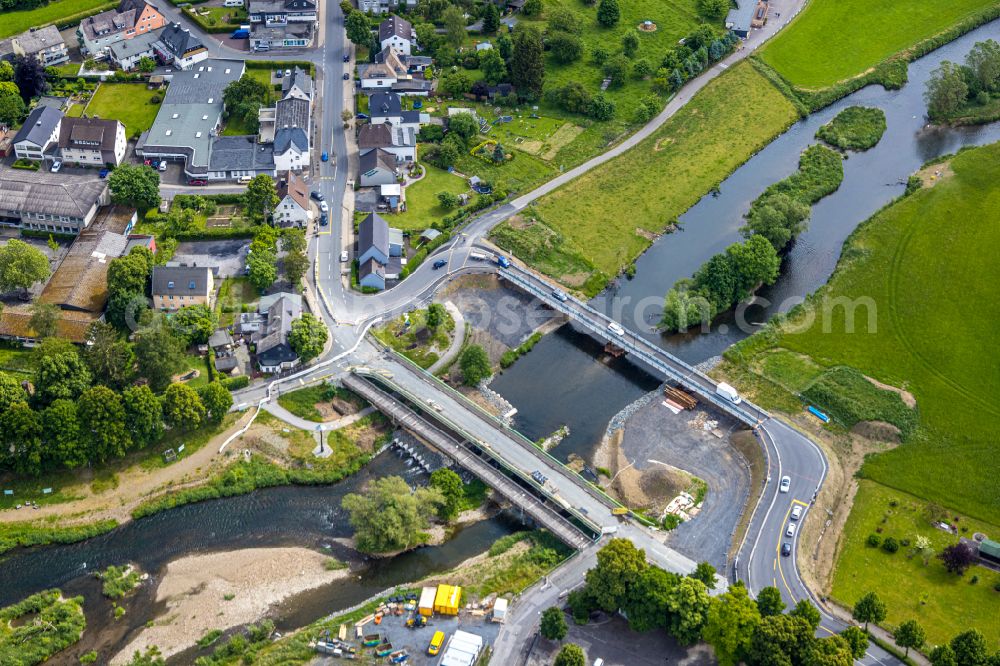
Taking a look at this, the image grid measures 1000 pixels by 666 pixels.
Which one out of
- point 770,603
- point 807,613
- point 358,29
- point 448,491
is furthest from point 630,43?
point 807,613

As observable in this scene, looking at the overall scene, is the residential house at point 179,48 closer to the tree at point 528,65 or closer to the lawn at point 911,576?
the tree at point 528,65

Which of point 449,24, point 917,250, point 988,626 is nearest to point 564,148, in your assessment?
point 449,24

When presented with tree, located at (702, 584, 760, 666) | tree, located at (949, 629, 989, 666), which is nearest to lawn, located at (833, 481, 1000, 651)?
tree, located at (949, 629, 989, 666)

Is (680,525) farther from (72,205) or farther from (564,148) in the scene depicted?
(72,205)

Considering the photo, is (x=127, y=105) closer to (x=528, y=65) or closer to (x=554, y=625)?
(x=528, y=65)

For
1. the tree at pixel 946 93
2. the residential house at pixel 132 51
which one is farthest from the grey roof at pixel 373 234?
the tree at pixel 946 93

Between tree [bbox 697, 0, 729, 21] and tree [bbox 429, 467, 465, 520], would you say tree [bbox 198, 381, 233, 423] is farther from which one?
tree [bbox 697, 0, 729, 21]
